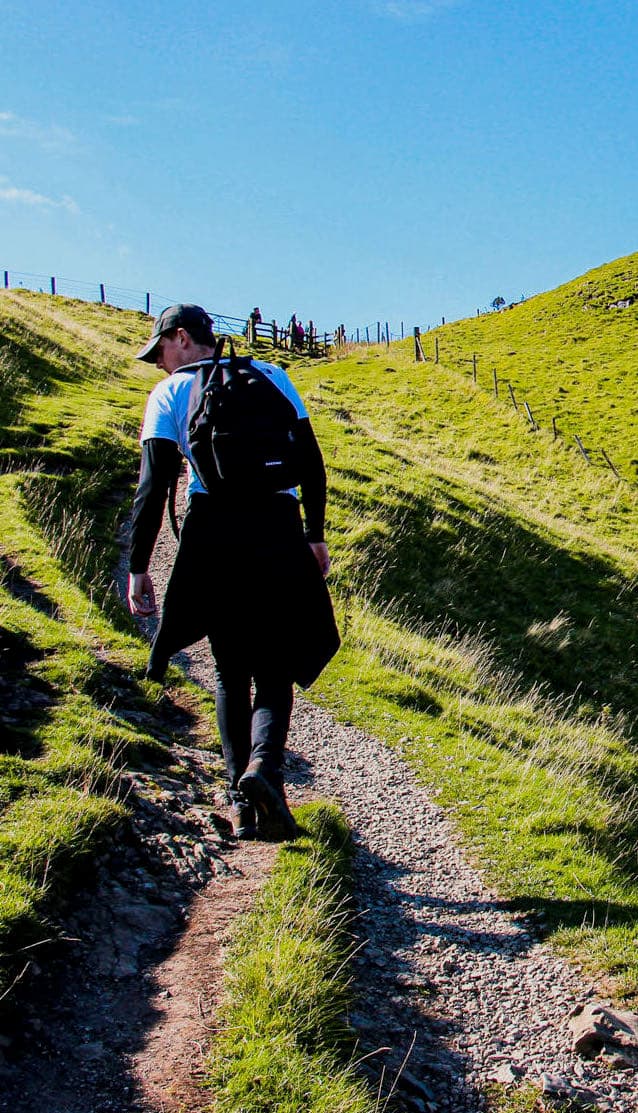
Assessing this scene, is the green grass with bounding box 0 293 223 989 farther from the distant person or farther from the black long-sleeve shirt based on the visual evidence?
the distant person

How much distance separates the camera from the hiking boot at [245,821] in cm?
460

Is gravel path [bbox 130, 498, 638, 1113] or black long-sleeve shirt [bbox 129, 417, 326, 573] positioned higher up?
black long-sleeve shirt [bbox 129, 417, 326, 573]

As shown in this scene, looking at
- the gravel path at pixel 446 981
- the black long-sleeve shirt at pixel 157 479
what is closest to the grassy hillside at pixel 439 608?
the gravel path at pixel 446 981

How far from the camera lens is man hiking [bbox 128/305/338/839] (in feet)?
13.6

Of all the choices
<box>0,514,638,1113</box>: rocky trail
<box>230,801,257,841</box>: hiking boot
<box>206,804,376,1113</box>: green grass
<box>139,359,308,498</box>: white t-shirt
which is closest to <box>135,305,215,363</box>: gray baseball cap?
<box>139,359,308,498</box>: white t-shirt

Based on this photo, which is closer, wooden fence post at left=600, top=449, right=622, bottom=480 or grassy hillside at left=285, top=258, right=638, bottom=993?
grassy hillside at left=285, top=258, right=638, bottom=993

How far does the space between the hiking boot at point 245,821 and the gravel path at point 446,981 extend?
864 mm

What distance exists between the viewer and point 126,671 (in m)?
8.03

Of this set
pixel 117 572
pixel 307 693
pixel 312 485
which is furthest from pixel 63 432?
pixel 312 485

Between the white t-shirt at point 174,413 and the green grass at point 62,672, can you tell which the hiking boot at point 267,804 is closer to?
the green grass at point 62,672

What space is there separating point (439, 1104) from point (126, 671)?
5.15 m

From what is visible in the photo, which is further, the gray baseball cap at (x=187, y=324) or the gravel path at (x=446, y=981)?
the gray baseball cap at (x=187, y=324)

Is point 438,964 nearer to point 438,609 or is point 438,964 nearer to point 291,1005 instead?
point 291,1005

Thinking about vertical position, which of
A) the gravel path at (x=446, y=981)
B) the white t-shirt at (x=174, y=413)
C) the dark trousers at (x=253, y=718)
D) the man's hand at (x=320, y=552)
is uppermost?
the white t-shirt at (x=174, y=413)
